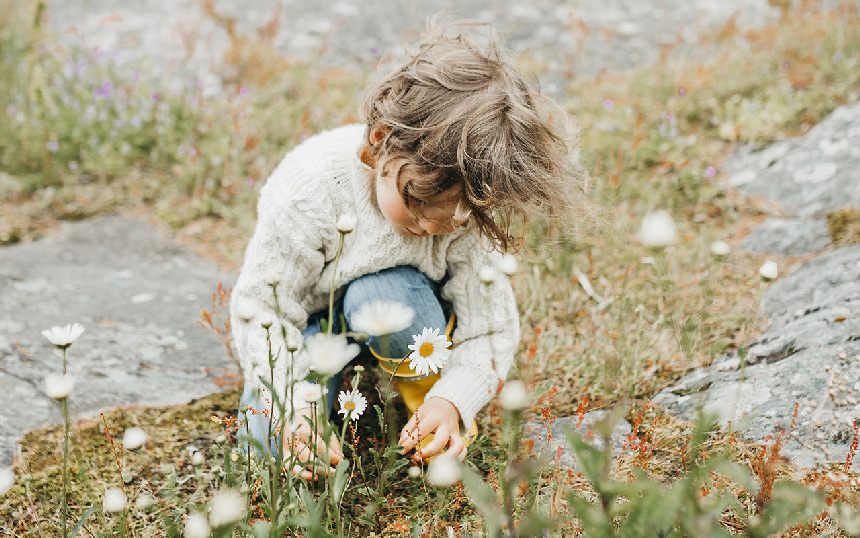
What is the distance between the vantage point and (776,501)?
1026mm

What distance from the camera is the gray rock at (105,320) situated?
6.68ft

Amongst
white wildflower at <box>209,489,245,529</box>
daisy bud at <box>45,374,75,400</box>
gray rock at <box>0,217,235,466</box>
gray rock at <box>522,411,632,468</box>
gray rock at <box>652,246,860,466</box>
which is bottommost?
gray rock at <box>0,217,235,466</box>

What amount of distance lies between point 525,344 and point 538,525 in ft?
4.67

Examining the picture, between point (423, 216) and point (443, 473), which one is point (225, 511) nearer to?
point (443, 473)

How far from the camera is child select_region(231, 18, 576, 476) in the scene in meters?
1.55

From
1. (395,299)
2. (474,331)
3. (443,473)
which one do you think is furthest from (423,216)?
(443,473)

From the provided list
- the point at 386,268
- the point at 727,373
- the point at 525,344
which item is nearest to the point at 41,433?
the point at 386,268

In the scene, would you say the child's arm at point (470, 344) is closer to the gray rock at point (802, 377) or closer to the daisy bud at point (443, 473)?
the gray rock at point (802, 377)

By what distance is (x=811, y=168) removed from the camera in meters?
3.13

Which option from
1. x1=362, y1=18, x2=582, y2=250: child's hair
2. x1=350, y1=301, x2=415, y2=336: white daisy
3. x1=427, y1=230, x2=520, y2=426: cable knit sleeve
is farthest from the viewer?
x1=427, y1=230, x2=520, y2=426: cable knit sleeve

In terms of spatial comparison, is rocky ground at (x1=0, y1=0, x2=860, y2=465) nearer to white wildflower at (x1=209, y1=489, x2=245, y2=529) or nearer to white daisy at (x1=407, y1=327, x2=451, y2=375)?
white daisy at (x1=407, y1=327, x2=451, y2=375)

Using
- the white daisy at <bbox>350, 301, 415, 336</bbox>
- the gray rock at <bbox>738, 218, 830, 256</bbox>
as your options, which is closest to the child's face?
the white daisy at <bbox>350, 301, 415, 336</bbox>

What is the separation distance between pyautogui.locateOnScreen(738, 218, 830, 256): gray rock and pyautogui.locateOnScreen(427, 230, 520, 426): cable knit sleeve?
1401 millimetres

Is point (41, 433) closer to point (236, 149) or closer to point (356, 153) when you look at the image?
point (356, 153)
